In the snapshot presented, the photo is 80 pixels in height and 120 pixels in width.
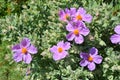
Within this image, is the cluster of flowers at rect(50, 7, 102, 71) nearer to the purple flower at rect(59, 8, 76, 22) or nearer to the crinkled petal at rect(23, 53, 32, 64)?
the purple flower at rect(59, 8, 76, 22)

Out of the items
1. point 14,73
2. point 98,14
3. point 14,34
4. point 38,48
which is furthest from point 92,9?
point 14,73

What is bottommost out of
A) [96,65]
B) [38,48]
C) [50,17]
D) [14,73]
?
[14,73]

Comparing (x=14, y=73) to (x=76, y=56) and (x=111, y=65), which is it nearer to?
(x=76, y=56)

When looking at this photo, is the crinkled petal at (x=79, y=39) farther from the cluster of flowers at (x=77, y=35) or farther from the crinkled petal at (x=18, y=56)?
the crinkled petal at (x=18, y=56)

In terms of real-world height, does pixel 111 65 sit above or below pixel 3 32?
below

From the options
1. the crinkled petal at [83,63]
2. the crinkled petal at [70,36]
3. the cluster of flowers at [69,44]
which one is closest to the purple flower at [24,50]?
the cluster of flowers at [69,44]

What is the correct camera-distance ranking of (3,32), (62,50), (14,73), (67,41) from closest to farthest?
(62,50)
(67,41)
(3,32)
(14,73)

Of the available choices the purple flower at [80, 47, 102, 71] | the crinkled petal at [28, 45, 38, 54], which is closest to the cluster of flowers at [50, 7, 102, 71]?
the purple flower at [80, 47, 102, 71]
